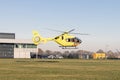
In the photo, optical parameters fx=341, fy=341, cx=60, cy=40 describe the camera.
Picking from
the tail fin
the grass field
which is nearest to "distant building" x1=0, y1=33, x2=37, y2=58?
the tail fin

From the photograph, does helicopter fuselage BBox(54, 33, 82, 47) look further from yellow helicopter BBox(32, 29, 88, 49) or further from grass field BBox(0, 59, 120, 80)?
grass field BBox(0, 59, 120, 80)

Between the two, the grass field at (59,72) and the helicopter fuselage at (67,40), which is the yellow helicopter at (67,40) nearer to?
the helicopter fuselage at (67,40)

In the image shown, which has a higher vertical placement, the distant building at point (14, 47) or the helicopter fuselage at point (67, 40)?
the distant building at point (14, 47)

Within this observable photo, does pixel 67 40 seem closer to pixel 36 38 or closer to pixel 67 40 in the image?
pixel 67 40

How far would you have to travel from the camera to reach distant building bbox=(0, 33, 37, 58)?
156575 millimetres

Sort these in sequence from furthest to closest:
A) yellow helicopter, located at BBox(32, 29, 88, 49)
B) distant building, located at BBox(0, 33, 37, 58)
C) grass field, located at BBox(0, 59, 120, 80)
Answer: distant building, located at BBox(0, 33, 37, 58)
yellow helicopter, located at BBox(32, 29, 88, 49)
grass field, located at BBox(0, 59, 120, 80)

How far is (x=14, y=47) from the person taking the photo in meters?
A: 161

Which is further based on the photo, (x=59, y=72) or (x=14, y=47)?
(x=14, y=47)

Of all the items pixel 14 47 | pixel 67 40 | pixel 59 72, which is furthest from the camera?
pixel 14 47

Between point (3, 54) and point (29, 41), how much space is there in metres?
14.9

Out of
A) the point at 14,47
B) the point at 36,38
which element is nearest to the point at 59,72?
the point at 36,38

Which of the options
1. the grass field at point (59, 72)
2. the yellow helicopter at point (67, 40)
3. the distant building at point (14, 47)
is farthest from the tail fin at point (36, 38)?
the distant building at point (14, 47)

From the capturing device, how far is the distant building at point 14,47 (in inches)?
6164

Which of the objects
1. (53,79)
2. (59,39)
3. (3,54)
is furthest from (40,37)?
(3,54)
